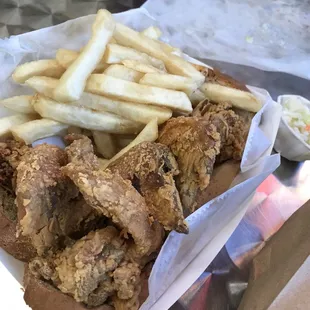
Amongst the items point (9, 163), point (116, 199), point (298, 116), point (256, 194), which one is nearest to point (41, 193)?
point (116, 199)

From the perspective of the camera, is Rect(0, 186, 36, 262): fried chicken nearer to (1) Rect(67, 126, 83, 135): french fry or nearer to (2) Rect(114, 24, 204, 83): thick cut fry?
Result: (1) Rect(67, 126, 83, 135): french fry

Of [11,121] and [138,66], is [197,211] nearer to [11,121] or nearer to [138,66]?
[138,66]

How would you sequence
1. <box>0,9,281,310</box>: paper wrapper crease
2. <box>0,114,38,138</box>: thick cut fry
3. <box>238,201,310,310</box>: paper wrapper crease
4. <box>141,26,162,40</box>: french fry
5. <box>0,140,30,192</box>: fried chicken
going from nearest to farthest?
<box>238,201,310,310</box>: paper wrapper crease, <box>0,9,281,310</box>: paper wrapper crease, <box>0,140,30,192</box>: fried chicken, <box>0,114,38,138</box>: thick cut fry, <box>141,26,162,40</box>: french fry

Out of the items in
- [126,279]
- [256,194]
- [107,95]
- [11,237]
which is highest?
[107,95]

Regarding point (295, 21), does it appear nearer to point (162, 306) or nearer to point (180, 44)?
point (180, 44)

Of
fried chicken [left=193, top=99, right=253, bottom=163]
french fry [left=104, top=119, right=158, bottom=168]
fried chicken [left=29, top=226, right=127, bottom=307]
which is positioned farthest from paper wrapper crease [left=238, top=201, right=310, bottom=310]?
french fry [left=104, top=119, right=158, bottom=168]

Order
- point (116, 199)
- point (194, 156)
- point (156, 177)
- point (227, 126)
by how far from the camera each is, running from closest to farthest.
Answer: point (116, 199) < point (156, 177) < point (194, 156) < point (227, 126)

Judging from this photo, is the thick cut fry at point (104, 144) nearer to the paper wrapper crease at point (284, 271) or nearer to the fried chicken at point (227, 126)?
the fried chicken at point (227, 126)
